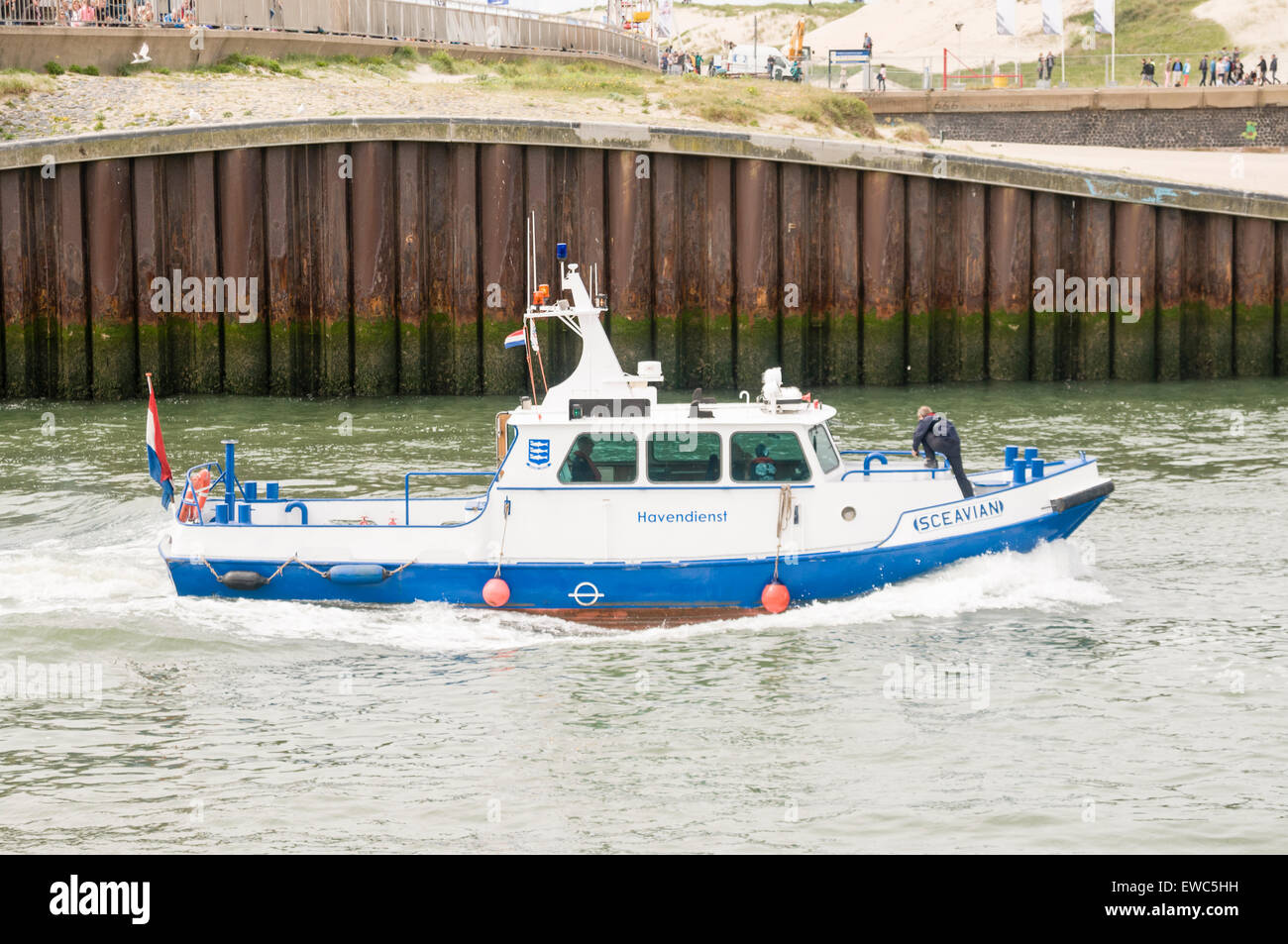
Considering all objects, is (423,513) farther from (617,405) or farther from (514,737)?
(514,737)

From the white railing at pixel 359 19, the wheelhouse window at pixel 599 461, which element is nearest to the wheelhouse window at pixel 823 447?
the wheelhouse window at pixel 599 461

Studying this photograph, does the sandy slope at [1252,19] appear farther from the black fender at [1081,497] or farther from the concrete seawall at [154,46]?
the black fender at [1081,497]

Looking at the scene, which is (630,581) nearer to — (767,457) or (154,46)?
(767,457)

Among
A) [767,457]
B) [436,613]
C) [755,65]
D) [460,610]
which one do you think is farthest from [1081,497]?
[755,65]

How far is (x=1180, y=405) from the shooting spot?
26672mm

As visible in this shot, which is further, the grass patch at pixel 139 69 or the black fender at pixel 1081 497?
the grass patch at pixel 139 69

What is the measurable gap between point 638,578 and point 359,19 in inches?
1080

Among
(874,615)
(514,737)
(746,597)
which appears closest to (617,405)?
(746,597)

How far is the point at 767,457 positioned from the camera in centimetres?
1541

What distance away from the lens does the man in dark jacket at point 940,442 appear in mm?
15984

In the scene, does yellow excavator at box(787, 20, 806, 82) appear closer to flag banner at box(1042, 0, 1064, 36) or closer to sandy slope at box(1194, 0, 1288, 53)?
flag banner at box(1042, 0, 1064, 36)

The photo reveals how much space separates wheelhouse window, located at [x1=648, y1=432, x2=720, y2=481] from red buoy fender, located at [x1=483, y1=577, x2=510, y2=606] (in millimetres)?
1780

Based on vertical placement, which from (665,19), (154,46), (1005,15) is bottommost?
(154,46)

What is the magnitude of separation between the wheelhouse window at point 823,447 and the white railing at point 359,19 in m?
24.6
